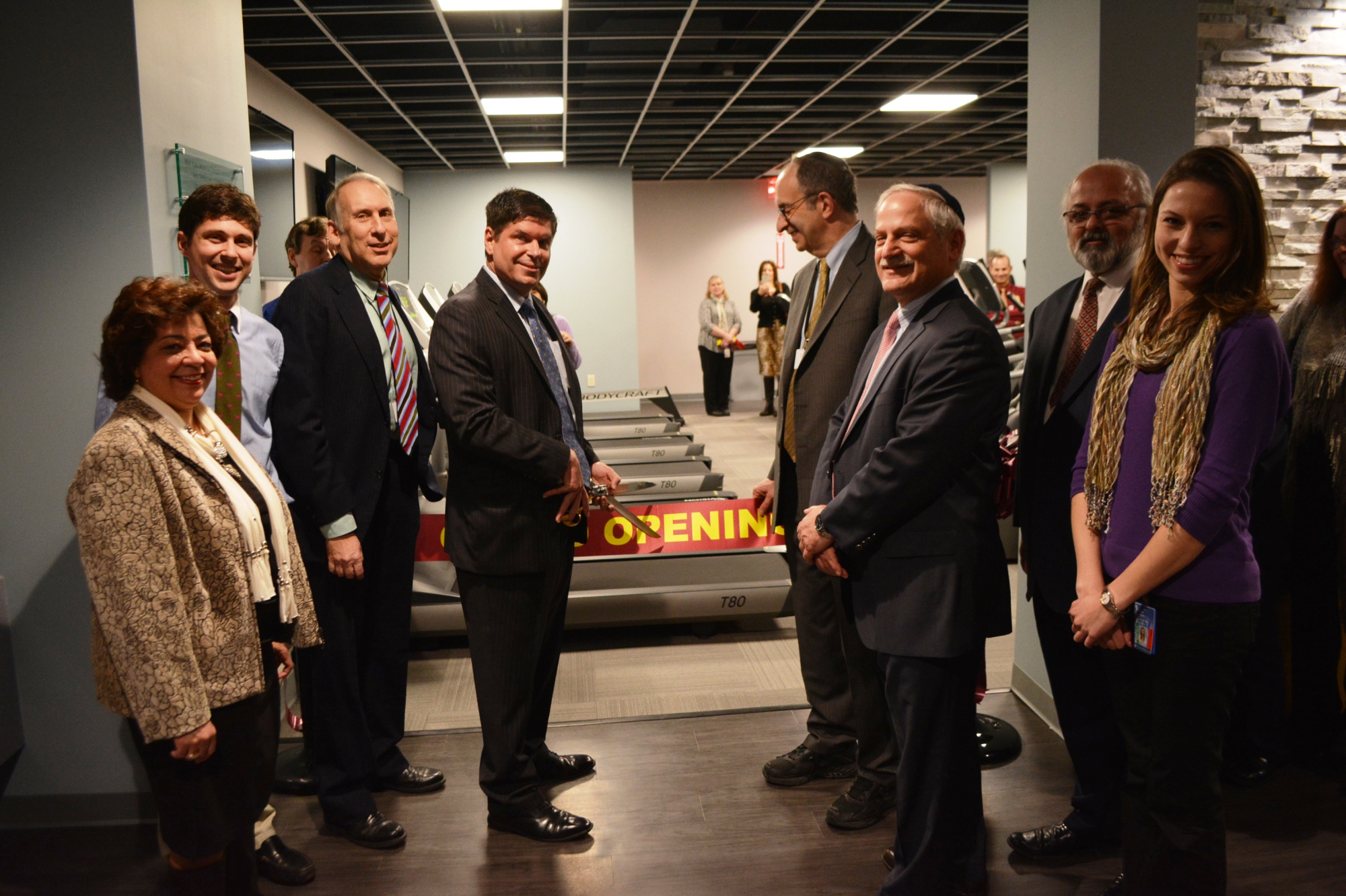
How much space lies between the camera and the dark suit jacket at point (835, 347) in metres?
2.58

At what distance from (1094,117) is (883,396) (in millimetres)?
1428

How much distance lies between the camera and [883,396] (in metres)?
2.02

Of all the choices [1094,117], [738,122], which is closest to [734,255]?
[738,122]

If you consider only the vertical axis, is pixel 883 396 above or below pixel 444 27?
below

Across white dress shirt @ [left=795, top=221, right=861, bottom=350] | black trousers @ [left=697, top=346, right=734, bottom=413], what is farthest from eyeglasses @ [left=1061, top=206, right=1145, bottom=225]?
black trousers @ [left=697, top=346, right=734, bottom=413]

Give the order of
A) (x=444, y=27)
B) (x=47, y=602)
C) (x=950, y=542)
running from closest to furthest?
(x=950, y=542) → (x=47, y=602) → (x=444, y=27)

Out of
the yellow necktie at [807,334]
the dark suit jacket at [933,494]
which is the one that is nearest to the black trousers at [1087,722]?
the dark suit jacket at [933,494]

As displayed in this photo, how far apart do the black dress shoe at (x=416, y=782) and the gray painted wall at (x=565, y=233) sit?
9.50 metres

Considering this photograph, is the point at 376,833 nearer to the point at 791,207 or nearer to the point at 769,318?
the point at 791,207

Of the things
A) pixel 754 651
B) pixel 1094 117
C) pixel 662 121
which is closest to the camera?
pixel 1094 117

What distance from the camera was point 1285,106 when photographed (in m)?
3.27

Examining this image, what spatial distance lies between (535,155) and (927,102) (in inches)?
183

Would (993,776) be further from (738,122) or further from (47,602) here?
(738,122)

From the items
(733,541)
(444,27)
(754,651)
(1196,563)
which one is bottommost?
(754,651)
